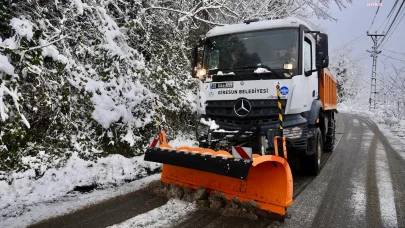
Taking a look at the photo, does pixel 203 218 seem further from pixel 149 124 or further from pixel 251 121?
pixel 149 124

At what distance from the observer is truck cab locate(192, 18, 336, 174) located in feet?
15.3

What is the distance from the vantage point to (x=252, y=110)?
4.82 m

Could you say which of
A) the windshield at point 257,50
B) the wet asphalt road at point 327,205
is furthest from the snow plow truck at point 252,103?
the wet asphalt road at point 327,205

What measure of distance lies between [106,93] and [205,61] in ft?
7.63

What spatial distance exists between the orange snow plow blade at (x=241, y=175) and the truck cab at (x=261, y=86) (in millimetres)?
675

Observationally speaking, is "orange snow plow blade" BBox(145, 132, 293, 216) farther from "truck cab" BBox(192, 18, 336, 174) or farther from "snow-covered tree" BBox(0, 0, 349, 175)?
"snow-covered tree" BBox(0, 0, 349, 175)

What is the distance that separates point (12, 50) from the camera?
4.29 metres

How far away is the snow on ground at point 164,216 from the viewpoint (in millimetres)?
3408

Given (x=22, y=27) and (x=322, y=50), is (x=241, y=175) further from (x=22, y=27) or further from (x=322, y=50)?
(x=22, y=27)

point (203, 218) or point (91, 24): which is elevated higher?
point (91, 24)

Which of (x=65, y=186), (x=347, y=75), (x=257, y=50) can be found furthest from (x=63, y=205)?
(x=347, y=75)

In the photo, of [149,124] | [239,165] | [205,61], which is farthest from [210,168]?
[149,124]

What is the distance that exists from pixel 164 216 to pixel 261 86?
8.29 feet

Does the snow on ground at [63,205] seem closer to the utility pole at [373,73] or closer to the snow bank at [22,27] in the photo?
the snow bank at [22,27]
